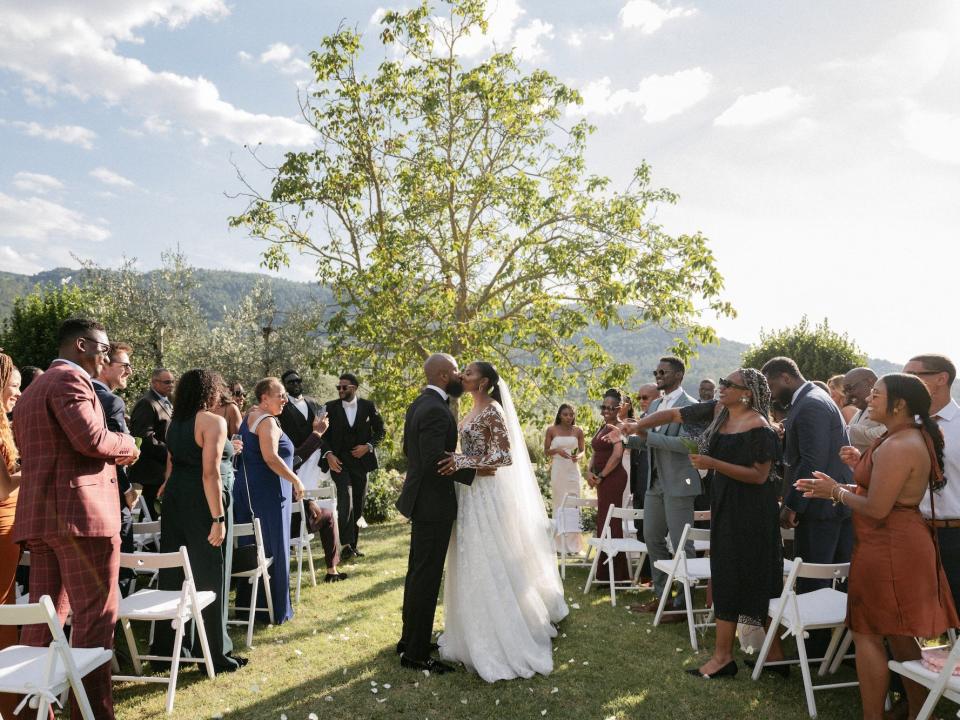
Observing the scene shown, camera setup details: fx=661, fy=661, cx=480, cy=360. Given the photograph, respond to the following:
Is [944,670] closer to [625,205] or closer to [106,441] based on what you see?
[106,441]

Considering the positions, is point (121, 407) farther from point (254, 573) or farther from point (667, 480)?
point (667, 480)

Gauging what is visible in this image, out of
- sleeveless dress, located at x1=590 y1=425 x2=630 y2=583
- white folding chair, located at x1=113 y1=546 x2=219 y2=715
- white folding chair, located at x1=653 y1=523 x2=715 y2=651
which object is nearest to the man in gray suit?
white folding chair, located at x1=653 y1=523 x2=715 y2=651

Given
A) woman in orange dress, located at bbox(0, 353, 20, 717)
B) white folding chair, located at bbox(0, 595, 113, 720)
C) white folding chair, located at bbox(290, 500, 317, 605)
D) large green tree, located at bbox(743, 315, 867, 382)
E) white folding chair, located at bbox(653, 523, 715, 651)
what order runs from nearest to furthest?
white folding chair, located at bbox(0, 595, 113, 720)
woman in orange dress, located at bbox(0, 353, 20, 717)
white folding chair, located at bbox(653, 523, 715, 651)
white folding chair, located at bbox(290, 500, 317, 605)
large green tree, located at bbox(743, 315, 867, 382)

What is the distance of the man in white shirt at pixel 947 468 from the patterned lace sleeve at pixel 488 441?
9.34 feet

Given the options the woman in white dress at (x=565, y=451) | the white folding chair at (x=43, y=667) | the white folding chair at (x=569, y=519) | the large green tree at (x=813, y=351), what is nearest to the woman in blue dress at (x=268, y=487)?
the white folding chair at (x=43, y=667)

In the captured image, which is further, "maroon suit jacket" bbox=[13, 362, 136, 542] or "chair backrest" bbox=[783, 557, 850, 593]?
"chair backrest" bbox=[783, 557, 850, 593]

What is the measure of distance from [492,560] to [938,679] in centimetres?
290

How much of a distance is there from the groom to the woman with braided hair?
190 cm

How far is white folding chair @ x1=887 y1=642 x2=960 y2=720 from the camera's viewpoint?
10.5ft

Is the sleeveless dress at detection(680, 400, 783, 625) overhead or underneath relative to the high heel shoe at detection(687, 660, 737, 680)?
overhead

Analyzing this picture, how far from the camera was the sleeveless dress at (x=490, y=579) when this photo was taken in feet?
16.5

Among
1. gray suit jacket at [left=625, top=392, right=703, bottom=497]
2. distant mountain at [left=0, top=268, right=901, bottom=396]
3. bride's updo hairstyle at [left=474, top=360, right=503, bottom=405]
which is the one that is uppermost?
distant mountain at [left=0, top=268, right=901, bottom=396]

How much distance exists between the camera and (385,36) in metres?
12.3

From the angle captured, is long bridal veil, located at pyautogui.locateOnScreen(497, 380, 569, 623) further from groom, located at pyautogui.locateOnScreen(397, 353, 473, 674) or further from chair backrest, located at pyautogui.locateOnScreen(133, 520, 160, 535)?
chair backrest, located at pyautogui.locateOnScreen(133, 520, 160, 535)
